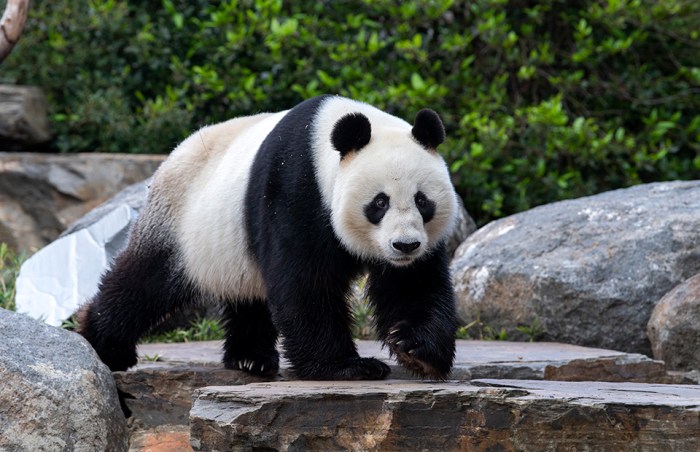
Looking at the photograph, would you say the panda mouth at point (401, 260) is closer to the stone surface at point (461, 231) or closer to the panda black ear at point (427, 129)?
the panda black ear at point (427, 129)

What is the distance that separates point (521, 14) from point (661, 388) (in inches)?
214

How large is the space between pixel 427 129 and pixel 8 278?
165 inches

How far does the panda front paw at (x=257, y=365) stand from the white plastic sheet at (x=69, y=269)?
76.3 inches

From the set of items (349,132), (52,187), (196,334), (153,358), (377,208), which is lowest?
(196,334)

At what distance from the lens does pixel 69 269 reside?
7.02m

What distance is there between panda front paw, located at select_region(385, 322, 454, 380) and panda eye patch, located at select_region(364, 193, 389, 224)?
49cm

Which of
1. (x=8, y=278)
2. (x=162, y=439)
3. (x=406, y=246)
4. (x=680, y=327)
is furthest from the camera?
(x=8, y=278)

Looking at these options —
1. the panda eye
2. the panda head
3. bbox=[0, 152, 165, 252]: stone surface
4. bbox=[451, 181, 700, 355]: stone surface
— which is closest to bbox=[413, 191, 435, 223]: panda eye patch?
the panda head

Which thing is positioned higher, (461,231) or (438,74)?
(438,74)

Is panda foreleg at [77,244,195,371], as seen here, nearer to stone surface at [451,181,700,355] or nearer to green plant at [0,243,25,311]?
green plant at [0,243,25,311]

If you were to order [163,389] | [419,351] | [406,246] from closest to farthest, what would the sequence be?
[406,246] < [419,351] < [163,389]

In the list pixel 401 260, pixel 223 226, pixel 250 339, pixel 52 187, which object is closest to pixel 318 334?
pixel 401 260

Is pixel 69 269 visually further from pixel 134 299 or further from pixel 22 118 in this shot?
pixel 22 118

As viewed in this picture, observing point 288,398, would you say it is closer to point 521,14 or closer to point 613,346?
point 613,346
